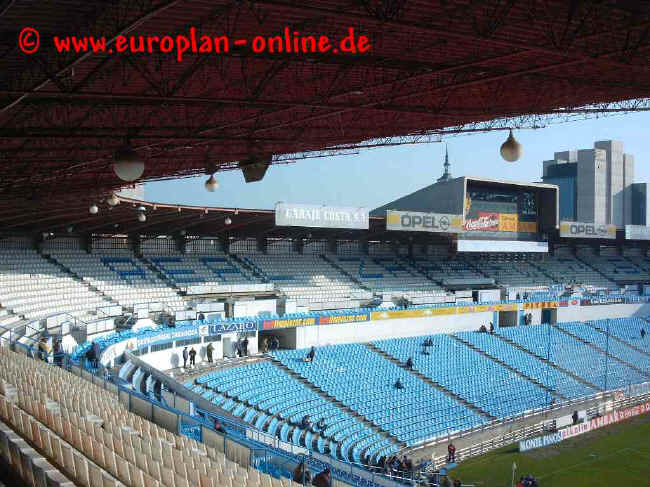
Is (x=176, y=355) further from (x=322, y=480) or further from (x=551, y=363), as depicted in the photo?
(x=551, y=363)

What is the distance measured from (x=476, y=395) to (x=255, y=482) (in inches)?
884

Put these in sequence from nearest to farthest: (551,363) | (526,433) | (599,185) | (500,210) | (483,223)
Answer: (526,433)
(551,363)
(483,223)
(500,210)
(599,185)

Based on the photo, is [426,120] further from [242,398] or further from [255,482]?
[242,398]

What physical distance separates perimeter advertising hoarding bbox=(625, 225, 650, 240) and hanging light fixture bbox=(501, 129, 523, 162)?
1800 inches

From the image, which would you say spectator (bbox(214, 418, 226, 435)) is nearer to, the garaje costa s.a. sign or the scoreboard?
the garaje costa s.a. sign

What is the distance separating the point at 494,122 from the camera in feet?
45.9

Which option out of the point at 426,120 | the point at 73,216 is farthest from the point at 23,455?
the point at 73,216

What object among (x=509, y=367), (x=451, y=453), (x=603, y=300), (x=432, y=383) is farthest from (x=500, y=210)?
(x=451, y=453)

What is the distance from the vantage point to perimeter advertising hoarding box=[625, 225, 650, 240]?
48125 mm

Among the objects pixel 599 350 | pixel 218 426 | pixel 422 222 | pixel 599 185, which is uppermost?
pixel 599 185

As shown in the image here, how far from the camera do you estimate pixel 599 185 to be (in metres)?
115

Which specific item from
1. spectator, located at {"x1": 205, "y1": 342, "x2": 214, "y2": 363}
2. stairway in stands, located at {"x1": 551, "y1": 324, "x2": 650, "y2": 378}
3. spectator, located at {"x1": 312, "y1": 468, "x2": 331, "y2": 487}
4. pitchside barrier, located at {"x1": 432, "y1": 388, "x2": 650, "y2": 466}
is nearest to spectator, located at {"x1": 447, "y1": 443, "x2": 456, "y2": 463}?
pitchside barrier, located at {"x1": 432, "y1": 388, "x2": 650, "y2": 466}
